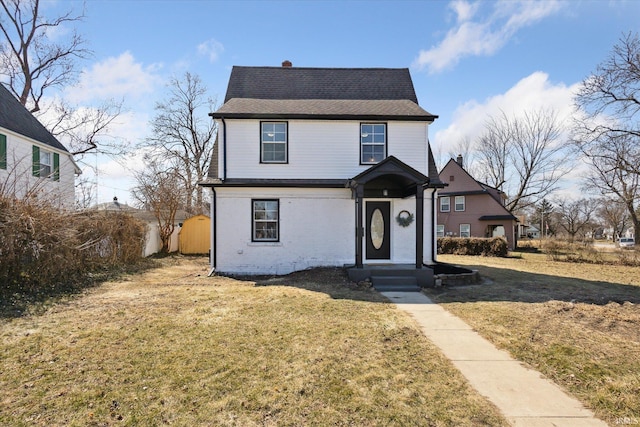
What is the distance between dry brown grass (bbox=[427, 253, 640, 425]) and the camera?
3648 mm

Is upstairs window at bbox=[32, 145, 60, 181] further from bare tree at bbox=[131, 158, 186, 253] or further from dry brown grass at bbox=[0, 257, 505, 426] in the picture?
dry brown grass at bbox=[0, 257, 505, 426]

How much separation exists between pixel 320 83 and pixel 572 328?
1235cm

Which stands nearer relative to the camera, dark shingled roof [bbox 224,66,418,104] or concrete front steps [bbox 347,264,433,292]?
concrete front steps [bbox 347,264,433,292]

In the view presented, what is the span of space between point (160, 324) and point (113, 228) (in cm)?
887

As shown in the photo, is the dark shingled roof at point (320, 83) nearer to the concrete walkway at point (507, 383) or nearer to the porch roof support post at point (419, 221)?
the porch roof support post at point (419, 221)

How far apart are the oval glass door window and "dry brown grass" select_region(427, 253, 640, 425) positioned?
3.05 m

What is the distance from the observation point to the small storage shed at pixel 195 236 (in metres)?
19.9

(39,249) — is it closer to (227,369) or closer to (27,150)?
(227,369)

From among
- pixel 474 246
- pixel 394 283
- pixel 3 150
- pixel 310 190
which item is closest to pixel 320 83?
pixel 310 190

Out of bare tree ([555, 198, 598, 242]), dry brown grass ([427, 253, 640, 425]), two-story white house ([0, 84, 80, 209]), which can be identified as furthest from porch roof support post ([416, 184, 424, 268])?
bare tree ([555, 198, 598, 242])

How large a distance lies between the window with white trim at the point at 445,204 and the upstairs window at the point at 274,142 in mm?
21233

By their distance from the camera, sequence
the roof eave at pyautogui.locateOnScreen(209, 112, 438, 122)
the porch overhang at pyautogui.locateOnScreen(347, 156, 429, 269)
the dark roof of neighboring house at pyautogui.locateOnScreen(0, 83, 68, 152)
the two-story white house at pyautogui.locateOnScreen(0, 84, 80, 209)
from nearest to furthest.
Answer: the porch overhang at pyautogui.locateOnScreen(347, 156, 429, 269), the roof eave at pyautogui.locateOnScreen(209, 112, 438, 122), the two-story white house at pyautogui.locateOnScreen(0, 84, 80, 209), the dark roof of neighboring house at pyautogui.locateOnScreen(0, 83, 68, 152)

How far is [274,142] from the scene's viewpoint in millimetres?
11844

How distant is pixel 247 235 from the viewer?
11.6 meters
